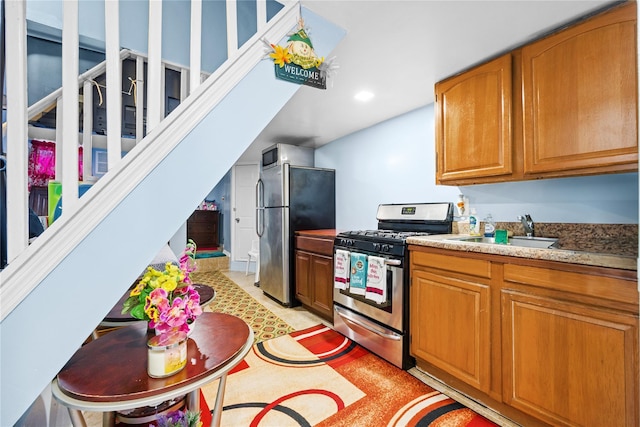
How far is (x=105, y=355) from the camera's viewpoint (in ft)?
3.25

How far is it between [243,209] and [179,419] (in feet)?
15.3

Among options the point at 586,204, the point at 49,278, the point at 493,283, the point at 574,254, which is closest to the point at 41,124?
the point at 49,278

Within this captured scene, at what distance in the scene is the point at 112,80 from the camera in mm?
835

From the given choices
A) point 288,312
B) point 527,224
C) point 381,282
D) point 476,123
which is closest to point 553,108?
point 476,123

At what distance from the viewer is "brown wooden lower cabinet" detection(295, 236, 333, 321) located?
2863 mm

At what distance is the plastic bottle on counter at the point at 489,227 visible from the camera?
2.14 metres

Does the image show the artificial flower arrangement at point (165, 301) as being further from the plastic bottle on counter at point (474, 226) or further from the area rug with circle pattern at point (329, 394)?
the plastic bottle on counter at point (474, 226)

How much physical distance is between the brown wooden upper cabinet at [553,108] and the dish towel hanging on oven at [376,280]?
0.86 metres

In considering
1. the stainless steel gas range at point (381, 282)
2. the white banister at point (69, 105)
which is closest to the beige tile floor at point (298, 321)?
the stainless steel gas range at point (381, 282)

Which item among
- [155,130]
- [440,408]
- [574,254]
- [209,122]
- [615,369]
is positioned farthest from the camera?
[440,408]

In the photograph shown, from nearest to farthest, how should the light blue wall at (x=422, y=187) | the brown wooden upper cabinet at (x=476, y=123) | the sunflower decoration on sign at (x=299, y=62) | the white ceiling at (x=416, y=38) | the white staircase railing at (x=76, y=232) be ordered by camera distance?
the white staircase railing at (x=76, y=232) → the sunflower decoration on sign at (x=299, y=62) → the white ceiling at (x=416, y=38) → the light blue wall at (x=422, y=187) → the brown wooden upper cabinet at (x=476, y=123)

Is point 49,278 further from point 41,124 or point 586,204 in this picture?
point 586,204

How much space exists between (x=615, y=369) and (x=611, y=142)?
3.46ft

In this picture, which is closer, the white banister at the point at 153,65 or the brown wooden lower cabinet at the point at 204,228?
the white banister at the point at 153,65
